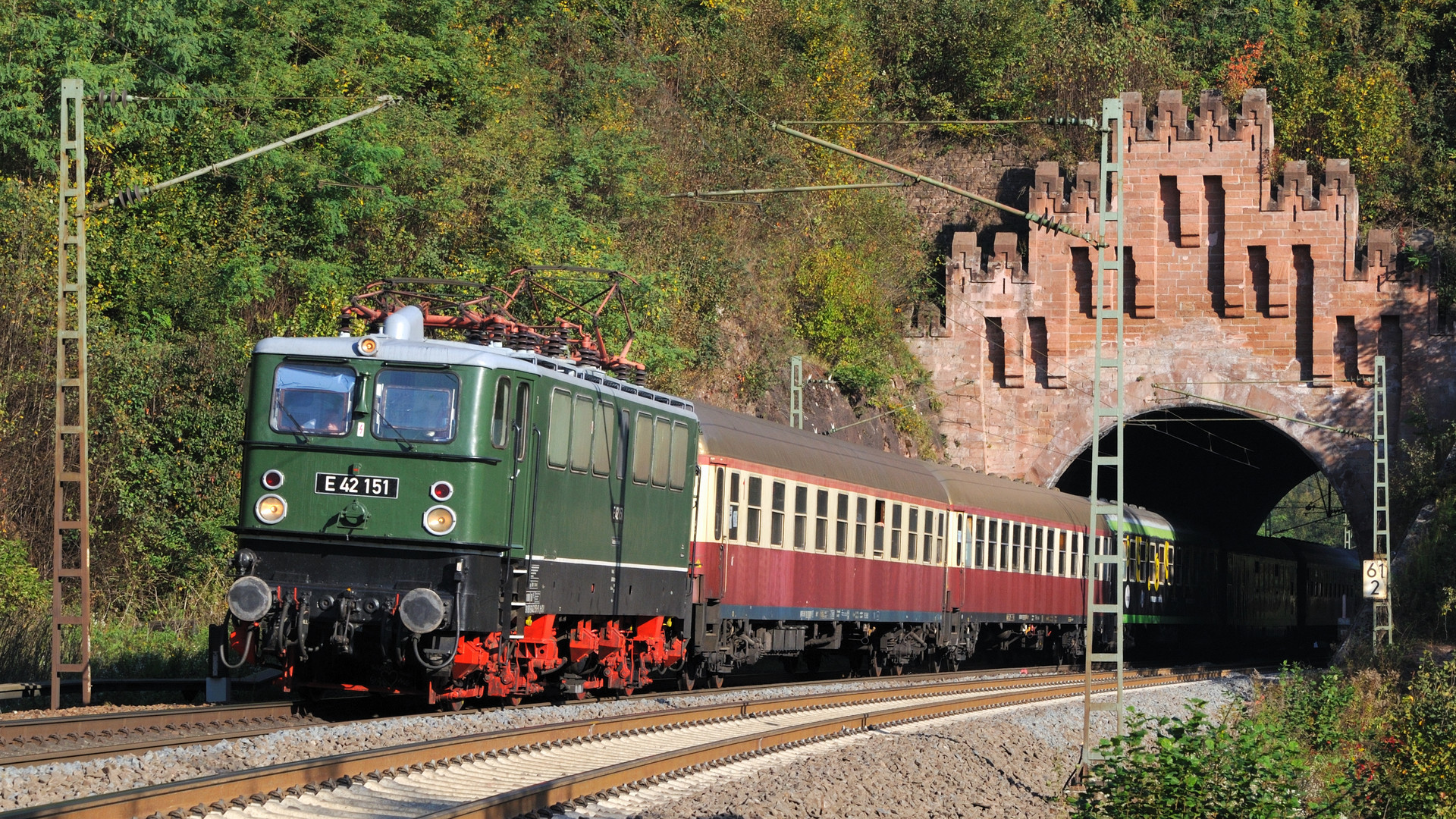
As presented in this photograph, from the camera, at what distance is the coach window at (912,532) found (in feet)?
88.0

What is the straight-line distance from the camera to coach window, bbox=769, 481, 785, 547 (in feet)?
71.9

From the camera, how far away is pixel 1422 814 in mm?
15172

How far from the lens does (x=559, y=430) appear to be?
50.9 feet

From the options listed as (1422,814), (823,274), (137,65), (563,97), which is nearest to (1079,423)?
(823,274)

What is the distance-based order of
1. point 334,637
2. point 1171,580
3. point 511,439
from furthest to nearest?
point 1171,580 → point 511,439 → point 334,637

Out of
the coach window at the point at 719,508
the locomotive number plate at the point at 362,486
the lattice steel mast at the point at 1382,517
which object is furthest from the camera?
the lattice steel mast at the point at 1382,517

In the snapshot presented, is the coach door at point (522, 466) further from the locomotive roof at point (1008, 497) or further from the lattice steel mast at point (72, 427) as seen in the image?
the locomotive roof at point (1008, 497)

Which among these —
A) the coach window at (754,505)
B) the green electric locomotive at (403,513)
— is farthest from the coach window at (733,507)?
the green electric locomotive at (403,513)

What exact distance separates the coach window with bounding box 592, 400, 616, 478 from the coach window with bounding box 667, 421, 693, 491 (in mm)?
1826

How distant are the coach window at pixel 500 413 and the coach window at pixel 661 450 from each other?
3723 mm

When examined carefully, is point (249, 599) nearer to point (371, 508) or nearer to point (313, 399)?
point (371, 508)

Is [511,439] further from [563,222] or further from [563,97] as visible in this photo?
[563,97]

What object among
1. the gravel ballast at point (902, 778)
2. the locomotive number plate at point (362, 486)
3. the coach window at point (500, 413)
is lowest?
the gravel ballast at point (902, 778)

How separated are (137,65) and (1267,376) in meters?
28.0
